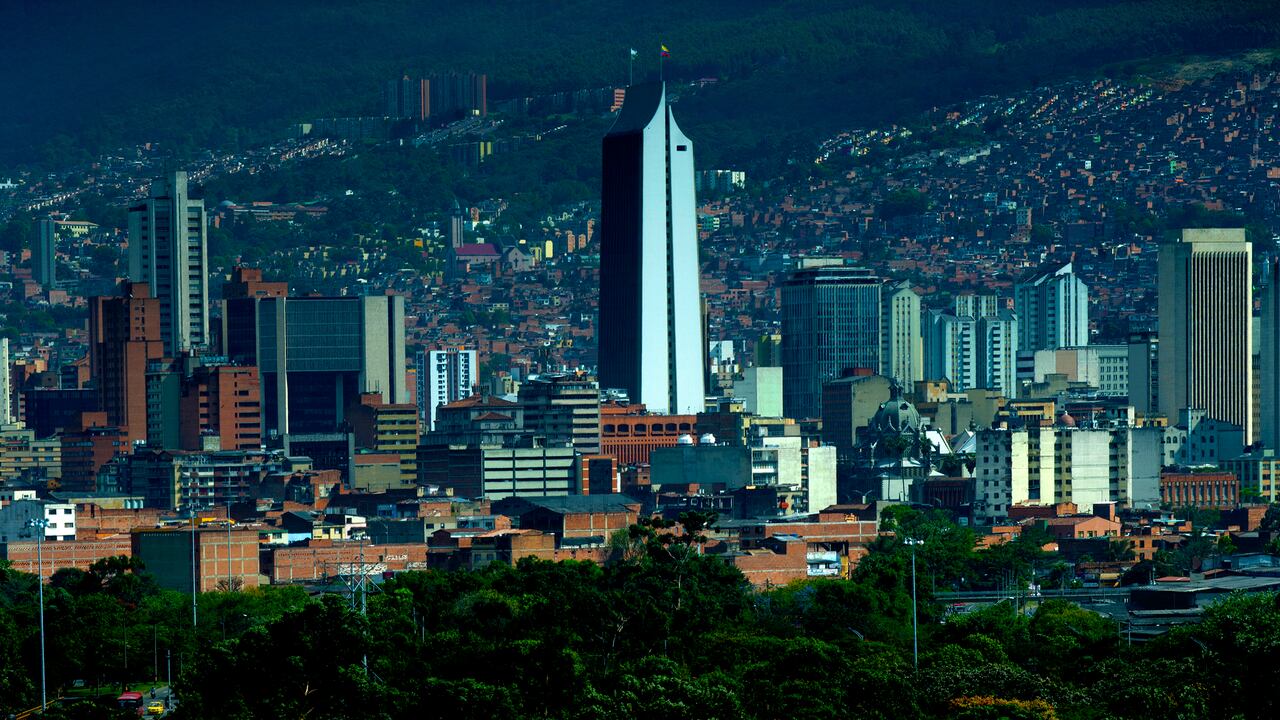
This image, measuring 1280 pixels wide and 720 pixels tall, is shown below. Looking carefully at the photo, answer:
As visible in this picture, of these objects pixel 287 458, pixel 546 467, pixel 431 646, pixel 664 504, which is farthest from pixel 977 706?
pixel 287 458

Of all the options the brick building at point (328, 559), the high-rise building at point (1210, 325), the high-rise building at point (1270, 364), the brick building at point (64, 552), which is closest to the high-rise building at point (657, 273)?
the high-rise building at point (1210, 325)

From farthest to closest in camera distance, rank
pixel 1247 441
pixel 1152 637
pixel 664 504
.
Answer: pixel 1247 441 → pixel 664 504 → pixel 1152 637

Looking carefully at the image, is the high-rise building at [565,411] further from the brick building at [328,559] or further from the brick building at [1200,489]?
the brick building at [328,559]

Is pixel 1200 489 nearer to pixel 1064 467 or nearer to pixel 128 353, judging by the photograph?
pixel 1064 467

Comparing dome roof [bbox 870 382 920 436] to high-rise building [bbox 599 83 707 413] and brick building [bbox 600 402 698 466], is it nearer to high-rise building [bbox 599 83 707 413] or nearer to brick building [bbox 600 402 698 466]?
brick building [bbox 600 402 698 466]

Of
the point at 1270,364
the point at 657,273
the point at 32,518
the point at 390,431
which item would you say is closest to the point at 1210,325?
the point at 1270,364

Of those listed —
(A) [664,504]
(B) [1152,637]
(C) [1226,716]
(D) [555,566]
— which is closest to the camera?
(C) [1226,716]

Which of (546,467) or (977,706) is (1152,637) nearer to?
(977,706)
